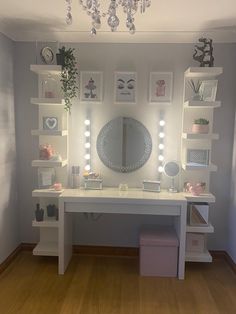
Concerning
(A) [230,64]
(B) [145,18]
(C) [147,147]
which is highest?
(B) [145,18]

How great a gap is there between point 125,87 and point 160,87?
1.15 feet

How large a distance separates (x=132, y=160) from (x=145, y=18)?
4.43 ft

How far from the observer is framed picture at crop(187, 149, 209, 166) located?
9.93 feet

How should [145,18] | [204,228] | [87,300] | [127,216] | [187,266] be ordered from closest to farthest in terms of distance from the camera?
[87,300] → [145,18] → [204,228] → [187,266] → [127,216]

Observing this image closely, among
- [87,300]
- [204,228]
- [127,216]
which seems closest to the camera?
[87,300]

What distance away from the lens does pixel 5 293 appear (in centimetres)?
254

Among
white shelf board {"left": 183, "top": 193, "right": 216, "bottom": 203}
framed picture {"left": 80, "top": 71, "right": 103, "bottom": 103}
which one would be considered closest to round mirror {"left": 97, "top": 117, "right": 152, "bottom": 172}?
framed picture {"left": 80, "top": 71, "right": 103, "bottom": 103}

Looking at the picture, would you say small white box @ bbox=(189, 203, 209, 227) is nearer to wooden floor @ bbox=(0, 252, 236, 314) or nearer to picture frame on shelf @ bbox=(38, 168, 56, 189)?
wooden floor @ bbox=(0, 252, 236, 314)

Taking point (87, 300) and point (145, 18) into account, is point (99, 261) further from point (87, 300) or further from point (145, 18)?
point (145, 18)

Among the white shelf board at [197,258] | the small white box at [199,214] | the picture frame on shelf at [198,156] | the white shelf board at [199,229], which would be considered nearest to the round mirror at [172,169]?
the picture frame on shelf at [198,156]

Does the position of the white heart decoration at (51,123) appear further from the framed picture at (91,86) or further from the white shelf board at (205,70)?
the white shelf board at (205,70)

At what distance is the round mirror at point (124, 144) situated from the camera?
3191 mm

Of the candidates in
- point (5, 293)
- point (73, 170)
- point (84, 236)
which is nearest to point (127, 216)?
point (84, 236)

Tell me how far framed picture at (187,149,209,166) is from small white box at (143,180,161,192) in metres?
0.38
